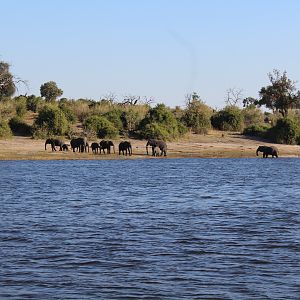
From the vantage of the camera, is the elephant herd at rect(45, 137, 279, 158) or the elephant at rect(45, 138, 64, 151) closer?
the elephant at rect(45, 138, 64, 151)

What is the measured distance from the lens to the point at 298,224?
61.1 feet

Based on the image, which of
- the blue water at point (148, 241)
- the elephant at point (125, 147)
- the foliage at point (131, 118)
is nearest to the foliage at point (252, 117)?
the foliage at point (131, 118)

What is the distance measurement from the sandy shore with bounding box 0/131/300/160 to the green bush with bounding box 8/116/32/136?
207 centimetres

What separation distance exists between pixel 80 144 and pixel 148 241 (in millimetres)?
39675

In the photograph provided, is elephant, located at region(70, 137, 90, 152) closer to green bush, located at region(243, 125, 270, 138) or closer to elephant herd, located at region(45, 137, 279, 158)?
elephant herd, located at region(45, 137, 279, 158)

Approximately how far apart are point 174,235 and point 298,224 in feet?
12.1

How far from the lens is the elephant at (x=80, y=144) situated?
5472 centimetres

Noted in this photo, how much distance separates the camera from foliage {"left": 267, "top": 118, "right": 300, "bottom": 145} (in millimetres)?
66688

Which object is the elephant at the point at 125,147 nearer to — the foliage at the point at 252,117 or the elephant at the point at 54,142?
the elephant at the point at 54,142

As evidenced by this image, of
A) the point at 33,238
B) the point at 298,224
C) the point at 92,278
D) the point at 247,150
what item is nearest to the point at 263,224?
the point at 298,224

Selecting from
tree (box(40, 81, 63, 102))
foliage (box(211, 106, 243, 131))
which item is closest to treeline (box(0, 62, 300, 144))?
foliage (box(211, 106, 243, 131))

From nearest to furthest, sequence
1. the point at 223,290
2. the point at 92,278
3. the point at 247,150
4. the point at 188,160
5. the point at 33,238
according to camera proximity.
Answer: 1. the point at 223,290
2. the point at 92,278
3. the point at 33,238
4. the point at 188,160
5. the point at 247,150

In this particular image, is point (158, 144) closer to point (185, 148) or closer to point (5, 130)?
point (185, 148)

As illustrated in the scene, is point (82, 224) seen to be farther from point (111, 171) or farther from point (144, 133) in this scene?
point (144, 133)
